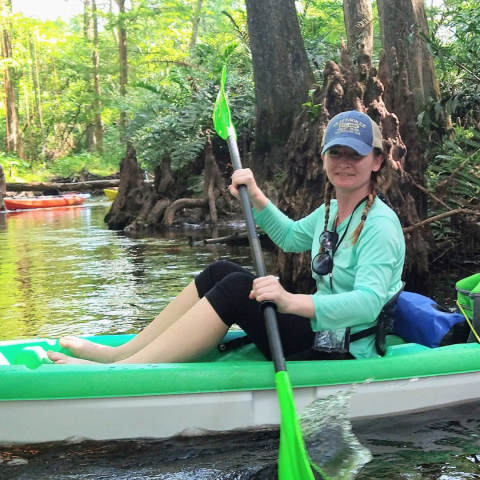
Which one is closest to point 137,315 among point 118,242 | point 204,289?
point 204,289

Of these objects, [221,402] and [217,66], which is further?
[217,66]

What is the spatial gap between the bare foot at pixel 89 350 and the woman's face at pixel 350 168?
1.11 m

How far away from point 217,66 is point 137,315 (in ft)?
23.1

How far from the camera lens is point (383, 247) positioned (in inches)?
84.3

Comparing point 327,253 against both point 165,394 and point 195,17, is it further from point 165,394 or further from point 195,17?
point 195,17

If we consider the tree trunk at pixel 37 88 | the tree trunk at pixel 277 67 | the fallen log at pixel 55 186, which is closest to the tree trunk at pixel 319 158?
the tree trunk at pixel 277 67

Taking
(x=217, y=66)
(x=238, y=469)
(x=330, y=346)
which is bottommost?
(x=238, y=469)

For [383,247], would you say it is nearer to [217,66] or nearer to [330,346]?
[330,346]

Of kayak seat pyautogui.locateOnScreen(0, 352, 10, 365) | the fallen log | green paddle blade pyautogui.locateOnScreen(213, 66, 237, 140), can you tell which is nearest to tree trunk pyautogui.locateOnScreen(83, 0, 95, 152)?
the fallen log

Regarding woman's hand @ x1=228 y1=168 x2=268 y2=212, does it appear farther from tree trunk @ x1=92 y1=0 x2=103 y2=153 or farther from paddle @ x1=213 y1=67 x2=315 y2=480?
tree trunk @ x1=92 y1=0 x2=103 y2=153

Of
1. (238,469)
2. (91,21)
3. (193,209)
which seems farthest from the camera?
(91,21)

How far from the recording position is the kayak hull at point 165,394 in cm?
218

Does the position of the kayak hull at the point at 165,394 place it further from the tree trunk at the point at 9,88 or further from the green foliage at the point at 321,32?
the tree trunk at the point at 9,88

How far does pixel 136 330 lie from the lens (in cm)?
385
